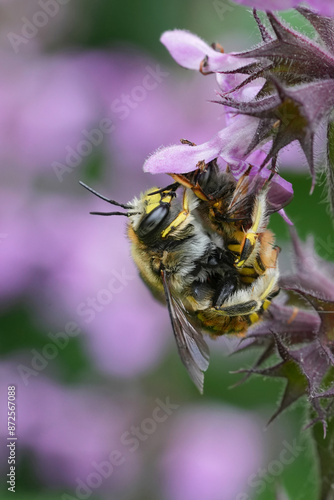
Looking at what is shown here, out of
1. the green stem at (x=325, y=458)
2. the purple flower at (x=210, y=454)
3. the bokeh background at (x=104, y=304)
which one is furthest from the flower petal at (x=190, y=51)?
the purple flower at (x=210, y=454)

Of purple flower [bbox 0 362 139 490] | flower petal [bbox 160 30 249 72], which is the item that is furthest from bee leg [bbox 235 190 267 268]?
purple flower [bbox 0 362 139 490]

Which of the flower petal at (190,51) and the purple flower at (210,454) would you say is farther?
the purple flower at (210,454)

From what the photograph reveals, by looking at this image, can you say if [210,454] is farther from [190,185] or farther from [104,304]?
[190,185]

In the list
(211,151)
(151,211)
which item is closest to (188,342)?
(151,211)

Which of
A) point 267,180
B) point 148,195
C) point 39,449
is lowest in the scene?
point 39,449

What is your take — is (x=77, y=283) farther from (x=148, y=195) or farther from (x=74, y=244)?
(x=148, y=195)

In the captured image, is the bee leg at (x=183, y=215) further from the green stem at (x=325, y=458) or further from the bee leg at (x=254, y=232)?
the green stem at (x=325, y=458)

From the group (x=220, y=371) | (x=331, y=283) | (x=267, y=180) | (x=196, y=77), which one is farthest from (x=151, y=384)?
(x=267, y=180)
